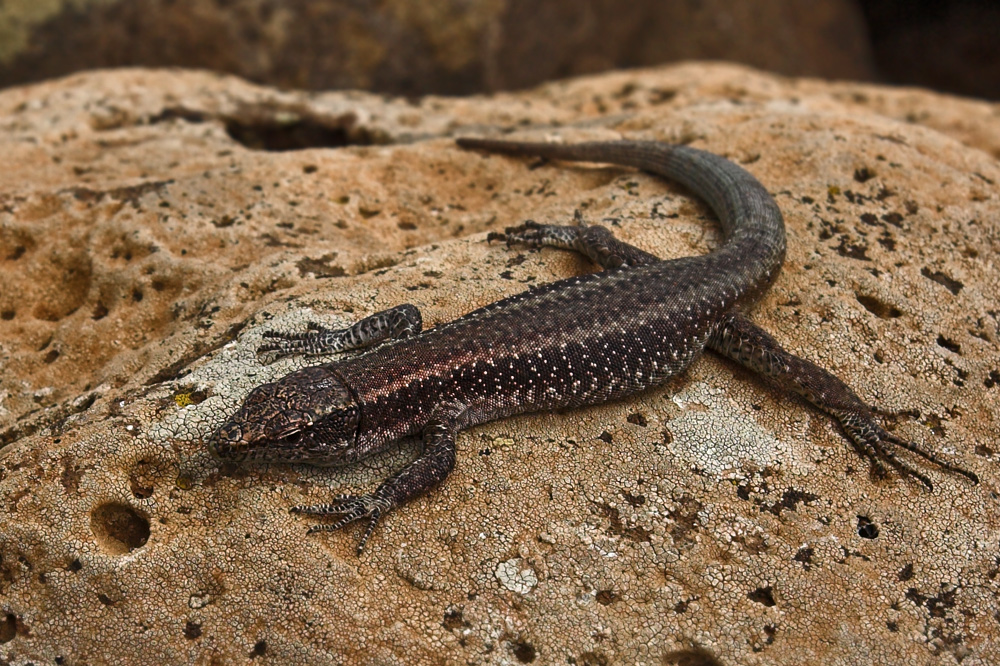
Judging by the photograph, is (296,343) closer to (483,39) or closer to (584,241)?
(584,241)

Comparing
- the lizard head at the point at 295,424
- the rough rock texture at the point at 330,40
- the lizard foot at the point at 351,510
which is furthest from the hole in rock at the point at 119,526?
the rough rock texture at the point at 330,40

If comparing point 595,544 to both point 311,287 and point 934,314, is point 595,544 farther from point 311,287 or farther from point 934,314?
point 934,314

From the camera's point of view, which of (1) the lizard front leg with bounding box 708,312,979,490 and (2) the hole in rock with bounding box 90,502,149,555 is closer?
(2) the hole in rock with bounding box 90,502,149,555

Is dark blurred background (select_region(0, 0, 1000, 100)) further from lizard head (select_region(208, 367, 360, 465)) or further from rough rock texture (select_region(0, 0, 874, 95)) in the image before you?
lizard head (select_region(208, 367, 360, 465))

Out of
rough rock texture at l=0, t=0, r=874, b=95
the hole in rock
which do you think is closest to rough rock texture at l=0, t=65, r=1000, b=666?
the hole in rock

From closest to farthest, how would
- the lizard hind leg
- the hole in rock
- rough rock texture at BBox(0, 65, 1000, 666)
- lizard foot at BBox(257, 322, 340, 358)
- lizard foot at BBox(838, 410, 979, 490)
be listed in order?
rough rock texture at BBox(0, 65, 1000, 666) → the hole in rock → lizard foot at BBox(838, 410, 979, 490) → lizard foot at BBox(257, 322, 340, 358) → the lizard hind leg

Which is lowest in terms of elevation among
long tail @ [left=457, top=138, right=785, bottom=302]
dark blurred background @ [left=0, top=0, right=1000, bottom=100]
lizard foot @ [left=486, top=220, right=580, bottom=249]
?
dark blurred background @ [left=0, top=0, right=1000, bottom=100]

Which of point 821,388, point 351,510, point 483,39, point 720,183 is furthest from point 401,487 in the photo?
point 483,39
